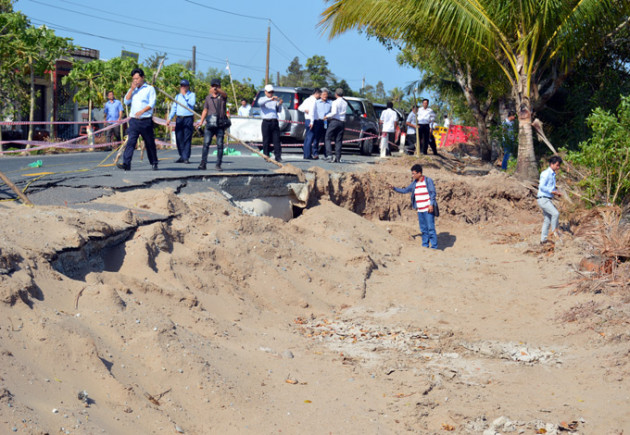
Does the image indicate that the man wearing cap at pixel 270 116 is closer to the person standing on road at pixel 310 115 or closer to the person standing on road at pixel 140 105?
the person standing on road at pixel 310 115

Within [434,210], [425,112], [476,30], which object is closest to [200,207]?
[434,210]

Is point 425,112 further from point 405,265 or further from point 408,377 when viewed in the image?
point 408,377

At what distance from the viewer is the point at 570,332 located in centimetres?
792

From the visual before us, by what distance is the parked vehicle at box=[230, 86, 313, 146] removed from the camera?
17.0 meters

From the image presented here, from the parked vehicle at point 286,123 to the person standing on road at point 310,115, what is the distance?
1.46 metres

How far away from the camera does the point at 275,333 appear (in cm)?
737

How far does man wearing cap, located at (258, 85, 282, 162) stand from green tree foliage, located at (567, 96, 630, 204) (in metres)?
6.10

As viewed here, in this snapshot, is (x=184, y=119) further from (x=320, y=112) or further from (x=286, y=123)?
(x=286, y=123)

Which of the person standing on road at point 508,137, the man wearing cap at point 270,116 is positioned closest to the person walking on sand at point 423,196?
the man wearing cap at point 270,116

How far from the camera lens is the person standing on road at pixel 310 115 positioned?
1474 centimetres

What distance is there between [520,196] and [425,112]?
4210mm

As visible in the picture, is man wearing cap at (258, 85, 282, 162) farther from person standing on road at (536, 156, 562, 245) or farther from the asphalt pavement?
person standing on road at (536, 156, 562, 245)

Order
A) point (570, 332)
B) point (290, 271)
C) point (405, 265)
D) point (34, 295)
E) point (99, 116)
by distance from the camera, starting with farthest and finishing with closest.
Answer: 1. point (99, 116)
2. point (405, 265)
3. point (290, 271)
4. point (570, 332)
5. point (34, 295)

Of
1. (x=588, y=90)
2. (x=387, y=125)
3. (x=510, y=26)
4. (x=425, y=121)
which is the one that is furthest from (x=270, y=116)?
(x=588, y=90)
